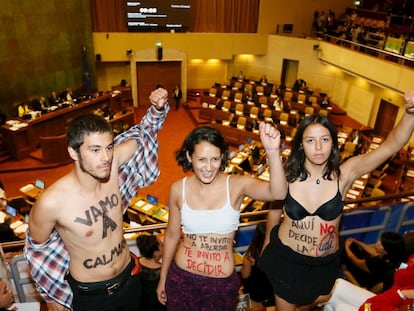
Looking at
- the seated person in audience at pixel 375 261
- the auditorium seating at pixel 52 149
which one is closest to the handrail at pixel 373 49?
the seated person in audience at pixel 375 261

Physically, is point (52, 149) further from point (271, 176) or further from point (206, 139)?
point (271, 176)

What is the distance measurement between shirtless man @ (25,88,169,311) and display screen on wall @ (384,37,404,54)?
37.2 feet

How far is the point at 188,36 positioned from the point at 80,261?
49.6 ft

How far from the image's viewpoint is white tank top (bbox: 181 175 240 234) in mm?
2115

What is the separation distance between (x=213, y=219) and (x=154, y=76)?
14.7 metres

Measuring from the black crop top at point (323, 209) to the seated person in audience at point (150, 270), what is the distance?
4.32 feet

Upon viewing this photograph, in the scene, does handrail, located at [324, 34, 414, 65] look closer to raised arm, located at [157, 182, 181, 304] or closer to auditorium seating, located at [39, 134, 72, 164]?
auditorium seating, located at [39, 134, 72, 164]

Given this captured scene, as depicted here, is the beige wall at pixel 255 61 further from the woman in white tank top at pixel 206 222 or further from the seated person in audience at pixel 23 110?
the woman in white tank top at pixel 206 222

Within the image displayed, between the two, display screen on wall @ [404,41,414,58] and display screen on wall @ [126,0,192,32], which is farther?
display screen on wall @ [126,0,192,32]

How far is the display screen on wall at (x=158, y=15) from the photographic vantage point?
1507 cm

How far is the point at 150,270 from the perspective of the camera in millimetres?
3000

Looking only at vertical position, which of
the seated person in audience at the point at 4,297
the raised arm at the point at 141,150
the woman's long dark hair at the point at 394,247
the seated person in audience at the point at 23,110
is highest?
the raised arm at the point at 141,150

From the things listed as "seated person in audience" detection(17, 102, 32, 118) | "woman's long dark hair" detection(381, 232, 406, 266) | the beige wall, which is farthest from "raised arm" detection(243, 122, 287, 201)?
the beige wall

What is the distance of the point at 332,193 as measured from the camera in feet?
7.32
